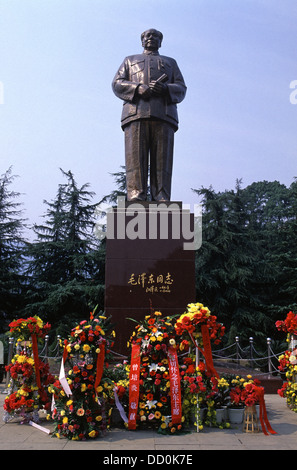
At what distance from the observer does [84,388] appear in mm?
3713

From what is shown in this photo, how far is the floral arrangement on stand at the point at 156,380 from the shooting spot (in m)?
3.88

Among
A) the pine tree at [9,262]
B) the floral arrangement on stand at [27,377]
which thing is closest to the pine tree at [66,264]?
the pine tree at [9,262]

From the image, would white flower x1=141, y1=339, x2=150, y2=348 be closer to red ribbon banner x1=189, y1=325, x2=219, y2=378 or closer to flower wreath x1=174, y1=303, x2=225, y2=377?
flower wreath x1=174, y1=303, x2=225, y2=377

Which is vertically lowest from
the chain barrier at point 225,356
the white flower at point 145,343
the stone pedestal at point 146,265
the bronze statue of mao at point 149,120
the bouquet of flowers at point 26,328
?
the chain barrier at point 225,356

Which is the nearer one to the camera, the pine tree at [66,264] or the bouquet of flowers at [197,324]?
the bouquet of flowers at [197,324]

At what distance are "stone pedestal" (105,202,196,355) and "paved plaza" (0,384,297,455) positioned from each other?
1888mm

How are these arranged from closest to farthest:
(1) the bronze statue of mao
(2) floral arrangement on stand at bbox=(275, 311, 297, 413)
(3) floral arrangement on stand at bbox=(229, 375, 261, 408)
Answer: (3) floral arrangement on stand at bbox=(229, 375, 261, 408) → (2) floral arrangement on stand at bbox=(275, 311, 297, 413) → (1) the bronze statue of mao

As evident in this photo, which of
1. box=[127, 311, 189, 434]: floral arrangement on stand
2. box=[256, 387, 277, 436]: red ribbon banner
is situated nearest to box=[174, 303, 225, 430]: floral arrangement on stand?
box=[127, 311, 189, 434]: floral arrangement on stand

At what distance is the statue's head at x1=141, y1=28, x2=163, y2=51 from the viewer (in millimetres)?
6949

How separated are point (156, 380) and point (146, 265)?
2.18 metres

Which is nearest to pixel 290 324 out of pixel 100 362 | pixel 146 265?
pixel 146 265

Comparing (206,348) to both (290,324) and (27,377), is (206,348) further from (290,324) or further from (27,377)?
(27,377)

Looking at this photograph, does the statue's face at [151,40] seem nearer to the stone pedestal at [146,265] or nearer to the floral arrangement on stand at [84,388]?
the stone pedestal at [146,265]

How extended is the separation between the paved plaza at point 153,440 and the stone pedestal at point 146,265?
1888 mm
